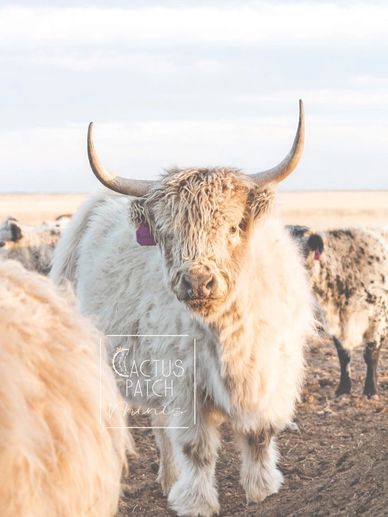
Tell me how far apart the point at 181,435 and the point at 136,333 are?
2.86 feet

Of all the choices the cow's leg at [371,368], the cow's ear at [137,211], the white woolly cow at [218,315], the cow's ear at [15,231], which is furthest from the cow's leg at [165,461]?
the cow's ear at [15,231]

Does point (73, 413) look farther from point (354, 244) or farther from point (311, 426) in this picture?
point (354, 244)

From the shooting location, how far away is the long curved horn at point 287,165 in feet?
19.5

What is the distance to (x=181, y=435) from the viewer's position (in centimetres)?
613

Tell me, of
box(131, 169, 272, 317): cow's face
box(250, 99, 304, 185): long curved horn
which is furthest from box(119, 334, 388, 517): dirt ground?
box(250, 99, 304, 185): long curved horn

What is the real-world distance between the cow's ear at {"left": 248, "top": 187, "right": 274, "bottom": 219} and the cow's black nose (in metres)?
0.59

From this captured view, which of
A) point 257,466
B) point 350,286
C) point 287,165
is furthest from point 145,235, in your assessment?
point 350,286

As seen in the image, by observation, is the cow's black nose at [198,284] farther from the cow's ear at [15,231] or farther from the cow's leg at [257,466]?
the cow's ear at [15,231]

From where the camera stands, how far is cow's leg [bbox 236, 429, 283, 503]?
6180mm

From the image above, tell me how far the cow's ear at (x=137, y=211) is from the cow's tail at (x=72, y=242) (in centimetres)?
183

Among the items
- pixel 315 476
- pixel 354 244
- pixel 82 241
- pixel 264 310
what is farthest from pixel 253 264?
pixel 354 244

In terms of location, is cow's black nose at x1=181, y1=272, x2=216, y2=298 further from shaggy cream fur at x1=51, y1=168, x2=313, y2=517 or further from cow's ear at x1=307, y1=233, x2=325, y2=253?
cow's ear at x1=307, y1=233, x2=325, y2=253

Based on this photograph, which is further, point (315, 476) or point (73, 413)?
point (315, 476)

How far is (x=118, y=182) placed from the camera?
6484 mm
